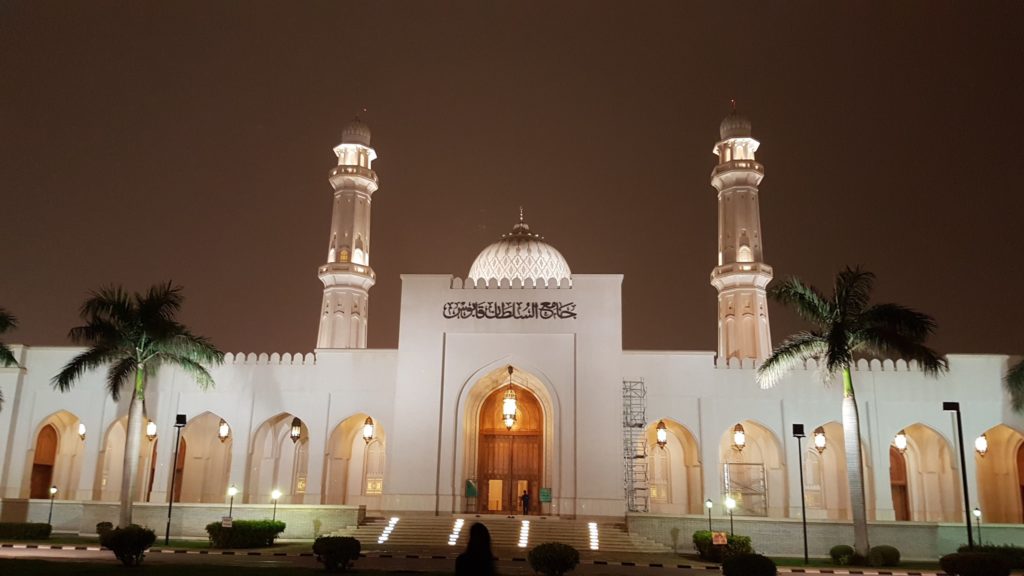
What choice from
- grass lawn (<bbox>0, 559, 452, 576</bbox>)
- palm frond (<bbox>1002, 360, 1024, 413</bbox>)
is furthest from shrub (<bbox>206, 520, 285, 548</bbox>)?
palm frond (<bbox>1002, 360, 1024, 413</bbox>)

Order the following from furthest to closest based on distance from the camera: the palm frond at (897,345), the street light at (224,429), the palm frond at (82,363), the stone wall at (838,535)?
the street light at (224,429) → the palm frond at (82,363) → the stone wall at (838,535) → the palm frond at (897,345)

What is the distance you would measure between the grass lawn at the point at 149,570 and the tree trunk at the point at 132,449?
7.55 m

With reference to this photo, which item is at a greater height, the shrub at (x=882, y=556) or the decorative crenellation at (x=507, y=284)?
the decorative crenellation at (x=507, y=284)

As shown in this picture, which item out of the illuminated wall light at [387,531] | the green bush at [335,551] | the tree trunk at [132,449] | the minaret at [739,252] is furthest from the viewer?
the minaret at [739,252]

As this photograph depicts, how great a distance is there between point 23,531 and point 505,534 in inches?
486

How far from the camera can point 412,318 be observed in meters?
28.0

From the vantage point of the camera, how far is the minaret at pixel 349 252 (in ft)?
115

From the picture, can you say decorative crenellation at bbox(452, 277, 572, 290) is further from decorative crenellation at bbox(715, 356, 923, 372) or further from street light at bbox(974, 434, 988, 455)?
street light at bbox(974, 434, 988, 455)

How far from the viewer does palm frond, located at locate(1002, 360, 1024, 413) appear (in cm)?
2653

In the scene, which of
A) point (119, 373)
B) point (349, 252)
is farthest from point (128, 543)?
point (349, 252)

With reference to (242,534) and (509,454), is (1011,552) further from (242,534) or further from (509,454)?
(242,534)

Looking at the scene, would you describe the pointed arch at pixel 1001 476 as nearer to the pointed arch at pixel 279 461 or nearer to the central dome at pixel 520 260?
the central dome at pixel 520 260

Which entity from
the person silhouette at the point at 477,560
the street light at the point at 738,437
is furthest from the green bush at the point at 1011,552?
the person silhouette at the point at 477,560

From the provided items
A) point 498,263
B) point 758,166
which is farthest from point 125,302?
point 758,166
